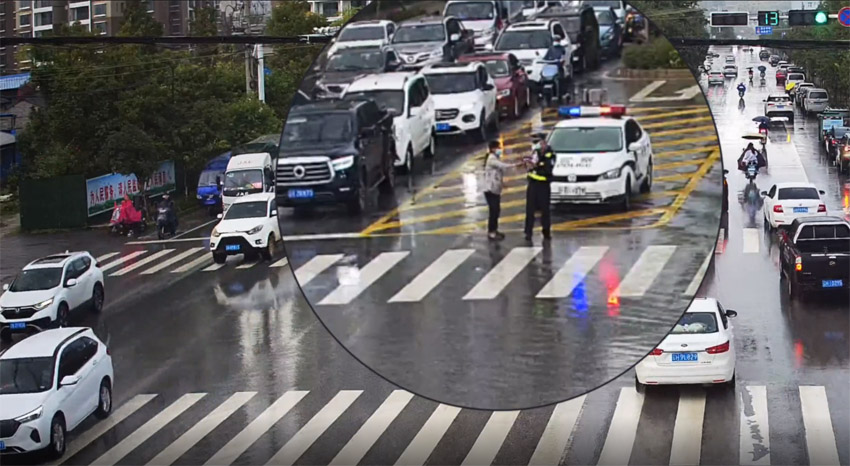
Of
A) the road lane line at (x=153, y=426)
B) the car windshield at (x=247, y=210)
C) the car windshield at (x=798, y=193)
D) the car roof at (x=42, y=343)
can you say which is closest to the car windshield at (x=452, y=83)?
the car windshield at (x=247, y=210)

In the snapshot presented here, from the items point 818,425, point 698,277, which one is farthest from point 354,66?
point 818,425

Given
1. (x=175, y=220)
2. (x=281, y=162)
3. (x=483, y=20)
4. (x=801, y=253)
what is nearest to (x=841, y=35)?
(x=801, y=253)

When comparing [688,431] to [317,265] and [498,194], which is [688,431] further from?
[317,265]

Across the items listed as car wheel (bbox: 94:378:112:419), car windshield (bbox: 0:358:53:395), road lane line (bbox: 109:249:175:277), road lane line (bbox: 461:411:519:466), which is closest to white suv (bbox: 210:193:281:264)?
road lane line (bbox: 109:249:175:277)

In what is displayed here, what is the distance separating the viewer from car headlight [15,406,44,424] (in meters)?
7.65

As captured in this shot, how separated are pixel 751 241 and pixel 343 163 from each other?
2.86 m

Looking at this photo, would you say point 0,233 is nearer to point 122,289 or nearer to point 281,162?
point 122,289

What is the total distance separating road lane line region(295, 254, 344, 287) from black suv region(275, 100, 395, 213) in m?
0.23

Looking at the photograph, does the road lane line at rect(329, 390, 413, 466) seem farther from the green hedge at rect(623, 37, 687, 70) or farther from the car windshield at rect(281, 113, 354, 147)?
the green hedge at rect(623, 37, 687, 70)

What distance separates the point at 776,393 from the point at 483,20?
3.35m

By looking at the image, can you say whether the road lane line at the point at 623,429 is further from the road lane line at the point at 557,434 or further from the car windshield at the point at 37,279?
the car windshield at the point at 37,279

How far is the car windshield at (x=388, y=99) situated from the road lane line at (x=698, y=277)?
4.70 ft

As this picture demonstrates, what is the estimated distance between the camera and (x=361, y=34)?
5.29m

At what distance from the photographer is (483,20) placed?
534cm
